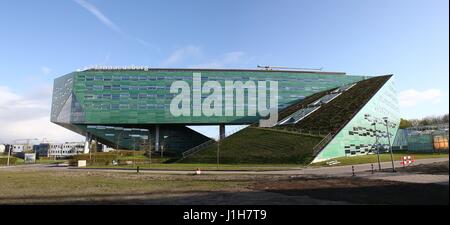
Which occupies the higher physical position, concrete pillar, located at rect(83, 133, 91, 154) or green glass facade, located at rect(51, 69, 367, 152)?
green glass facade, located at rect(51, 69, 367, 152)

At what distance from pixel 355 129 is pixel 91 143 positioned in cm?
8843

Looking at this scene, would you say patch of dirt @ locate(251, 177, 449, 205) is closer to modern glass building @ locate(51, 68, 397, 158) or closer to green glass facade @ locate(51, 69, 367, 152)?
modern glass building @ locate(51, 68, 397, 158)

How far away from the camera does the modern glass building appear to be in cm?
10819

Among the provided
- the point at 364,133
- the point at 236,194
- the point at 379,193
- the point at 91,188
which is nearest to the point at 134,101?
the point at 364,133

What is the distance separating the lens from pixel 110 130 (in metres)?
113

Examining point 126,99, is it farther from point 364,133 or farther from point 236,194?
point 236,194

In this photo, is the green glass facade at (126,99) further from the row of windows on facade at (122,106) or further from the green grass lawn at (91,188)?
the green grass lawn at (91,188)

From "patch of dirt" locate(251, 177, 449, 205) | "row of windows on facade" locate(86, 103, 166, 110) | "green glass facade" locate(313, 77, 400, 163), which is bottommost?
"patch of dirt" locate(251, 177, 449, 205)

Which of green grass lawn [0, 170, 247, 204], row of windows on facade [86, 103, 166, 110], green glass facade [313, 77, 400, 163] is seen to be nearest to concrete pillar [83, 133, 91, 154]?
row of windows on facade [86, 103, 166, 110]

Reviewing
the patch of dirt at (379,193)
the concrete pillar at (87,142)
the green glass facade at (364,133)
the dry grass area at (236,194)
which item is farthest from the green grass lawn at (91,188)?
the concrete pillar at (87,142)

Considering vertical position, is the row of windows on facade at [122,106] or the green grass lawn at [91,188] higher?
the row of windows on facade at [122,106]

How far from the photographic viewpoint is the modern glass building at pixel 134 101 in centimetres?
10819

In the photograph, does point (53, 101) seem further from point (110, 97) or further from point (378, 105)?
point (378, 105)

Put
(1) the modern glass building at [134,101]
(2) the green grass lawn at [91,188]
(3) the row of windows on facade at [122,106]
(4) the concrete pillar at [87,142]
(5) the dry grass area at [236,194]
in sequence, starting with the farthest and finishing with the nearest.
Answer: (4) the concrete pillar at [87,142] → (1) the modern glass building at [134,101] → (3) the row of windows on facade at [122,106] → (2) the green grass lawn at [91,188] → (5) the dry grass area at [236,194]
